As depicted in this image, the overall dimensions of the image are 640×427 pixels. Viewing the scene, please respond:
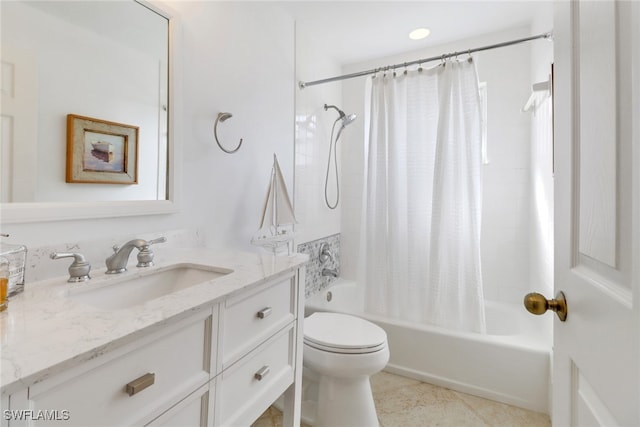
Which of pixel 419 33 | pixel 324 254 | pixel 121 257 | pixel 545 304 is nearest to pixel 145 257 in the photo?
pixel 121 257

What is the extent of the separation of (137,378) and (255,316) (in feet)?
1.18

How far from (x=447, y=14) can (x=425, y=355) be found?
227cm

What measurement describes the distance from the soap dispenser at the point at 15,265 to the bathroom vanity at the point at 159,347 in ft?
0.08

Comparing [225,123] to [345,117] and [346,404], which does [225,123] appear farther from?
[346,404]

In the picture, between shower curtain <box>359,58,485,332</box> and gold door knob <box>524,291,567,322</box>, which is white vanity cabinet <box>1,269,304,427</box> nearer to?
gold door knob <box>524,291,567,322</box>

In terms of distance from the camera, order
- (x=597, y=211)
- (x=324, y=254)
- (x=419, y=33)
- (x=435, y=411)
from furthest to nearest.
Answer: (x=324, y=254), (x=419, y=33), (x=435, y=411), (x=597, y=211)

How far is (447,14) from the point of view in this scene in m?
2.07

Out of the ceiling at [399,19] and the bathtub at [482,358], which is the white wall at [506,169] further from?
the bathtub at [482,358]

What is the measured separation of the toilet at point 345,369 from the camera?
1.42 metres

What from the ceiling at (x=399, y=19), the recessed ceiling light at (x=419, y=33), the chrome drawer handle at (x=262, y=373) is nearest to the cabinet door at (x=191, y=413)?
the chrome drawer handle at (x=262, y=373)

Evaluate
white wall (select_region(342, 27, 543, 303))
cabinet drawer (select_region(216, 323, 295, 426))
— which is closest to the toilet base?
cabinet drawer (select_region(216, 323, 295, 426))

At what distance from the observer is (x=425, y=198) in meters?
1.99

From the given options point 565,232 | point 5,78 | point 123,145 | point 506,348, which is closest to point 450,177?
point 506,348

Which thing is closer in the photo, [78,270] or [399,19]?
[78,270]
